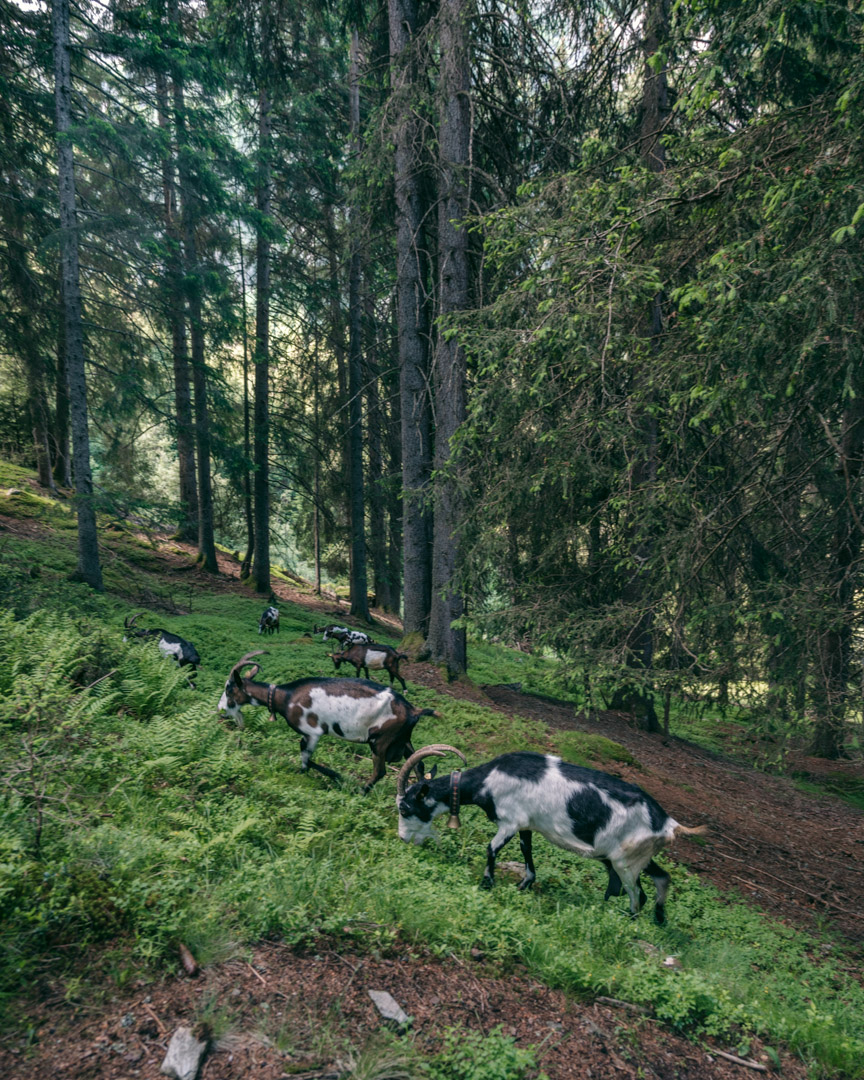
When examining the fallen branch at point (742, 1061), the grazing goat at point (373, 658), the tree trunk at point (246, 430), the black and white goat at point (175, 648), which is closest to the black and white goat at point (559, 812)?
the fallen branch at point (742, 1061)

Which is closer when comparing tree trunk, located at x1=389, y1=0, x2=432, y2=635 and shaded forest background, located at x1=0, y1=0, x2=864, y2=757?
shaded forest background, located at x1=0, y1=0, x2=864, y2=757

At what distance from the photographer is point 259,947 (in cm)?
354

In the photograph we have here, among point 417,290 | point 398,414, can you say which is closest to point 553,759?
point 417,290

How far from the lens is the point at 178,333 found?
62.3 ft

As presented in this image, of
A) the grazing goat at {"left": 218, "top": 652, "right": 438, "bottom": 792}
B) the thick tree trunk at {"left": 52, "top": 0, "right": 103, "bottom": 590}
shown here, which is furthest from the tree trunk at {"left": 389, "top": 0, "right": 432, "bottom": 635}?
the thick tree trunk at {"left": 52, "top": 0, "right": 103, "bottom": 590}

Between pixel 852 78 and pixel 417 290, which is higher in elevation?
pixel 417 290

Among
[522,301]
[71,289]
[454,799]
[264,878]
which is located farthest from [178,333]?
[264,878]

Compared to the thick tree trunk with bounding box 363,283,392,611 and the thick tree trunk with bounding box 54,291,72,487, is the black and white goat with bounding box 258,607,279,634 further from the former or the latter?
the thick tree trunk with bounding box 54,291,72,487

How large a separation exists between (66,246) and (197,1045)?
15.0 metres

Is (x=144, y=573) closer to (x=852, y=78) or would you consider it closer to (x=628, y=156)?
(x=628, y=156)

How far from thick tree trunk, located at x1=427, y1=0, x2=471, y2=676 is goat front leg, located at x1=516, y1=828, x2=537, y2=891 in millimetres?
6448

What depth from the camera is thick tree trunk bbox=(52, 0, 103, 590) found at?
12.4 meters

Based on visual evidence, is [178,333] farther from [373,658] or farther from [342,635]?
[373,658]

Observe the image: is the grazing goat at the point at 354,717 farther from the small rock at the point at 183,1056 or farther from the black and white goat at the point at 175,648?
the small rock at the point at 183,1056
